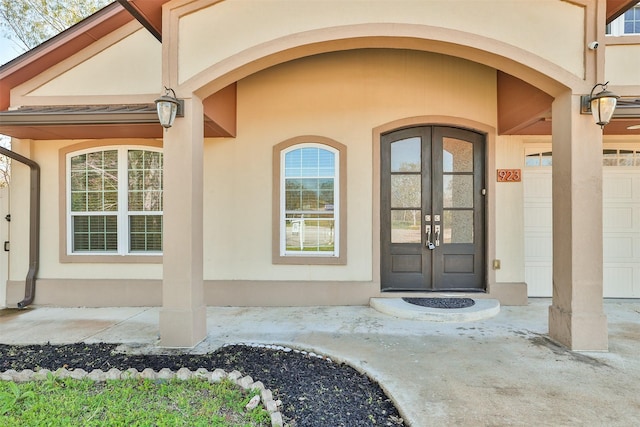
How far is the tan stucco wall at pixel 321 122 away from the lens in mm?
5723

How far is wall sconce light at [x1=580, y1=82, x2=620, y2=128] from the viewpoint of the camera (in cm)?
365

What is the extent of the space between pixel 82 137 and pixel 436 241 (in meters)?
5.97

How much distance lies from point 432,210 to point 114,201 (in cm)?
532

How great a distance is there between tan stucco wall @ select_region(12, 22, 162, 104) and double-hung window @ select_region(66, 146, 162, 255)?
1.06m

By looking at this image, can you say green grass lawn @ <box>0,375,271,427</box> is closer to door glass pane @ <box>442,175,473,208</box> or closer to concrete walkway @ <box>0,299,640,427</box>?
concrete walkway @ <box>0,299,640,427</box>

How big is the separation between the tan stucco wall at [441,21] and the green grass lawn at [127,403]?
343 centimetres

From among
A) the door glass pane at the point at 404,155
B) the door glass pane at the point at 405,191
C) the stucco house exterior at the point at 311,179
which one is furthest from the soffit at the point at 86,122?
the door glass pane at the point at 405,191

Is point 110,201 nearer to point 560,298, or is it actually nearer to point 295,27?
point 295,27

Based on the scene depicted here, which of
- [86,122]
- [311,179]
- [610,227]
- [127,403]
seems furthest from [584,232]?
[86,122]

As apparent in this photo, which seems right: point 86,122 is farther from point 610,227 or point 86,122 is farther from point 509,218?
point 610,227

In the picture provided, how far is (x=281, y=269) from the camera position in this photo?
5.81 meters

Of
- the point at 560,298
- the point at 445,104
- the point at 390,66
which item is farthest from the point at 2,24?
the point at 560,298

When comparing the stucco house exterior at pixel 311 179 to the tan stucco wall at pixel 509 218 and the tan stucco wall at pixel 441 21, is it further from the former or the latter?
the tan stucco wall at pixel 441 21

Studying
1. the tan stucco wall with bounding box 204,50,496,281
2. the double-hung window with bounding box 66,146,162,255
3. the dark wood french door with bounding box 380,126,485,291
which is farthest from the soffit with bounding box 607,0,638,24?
the double-hung window with bounding box 66,146,162,255
